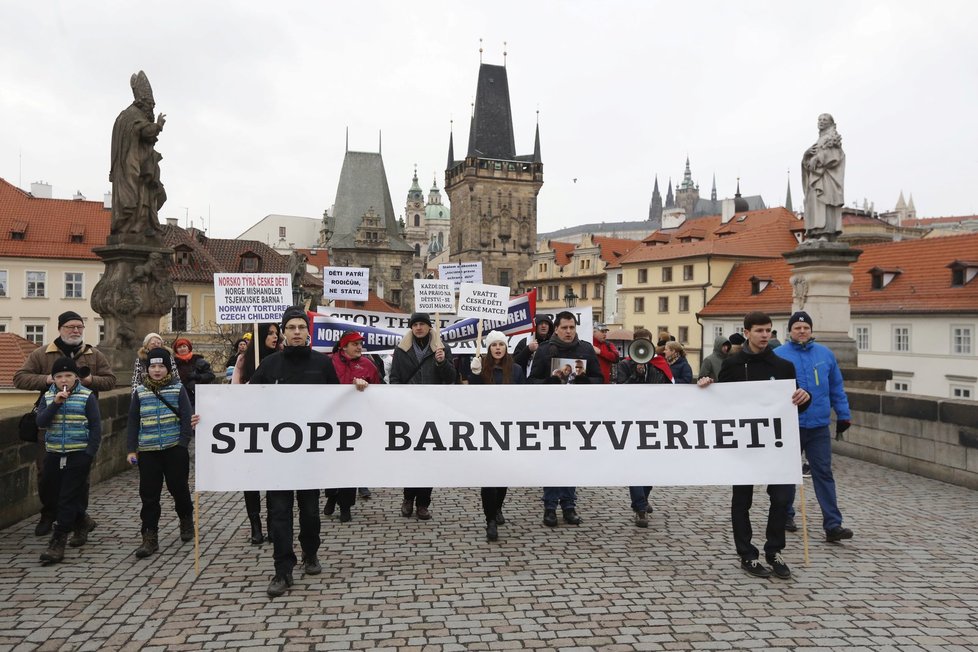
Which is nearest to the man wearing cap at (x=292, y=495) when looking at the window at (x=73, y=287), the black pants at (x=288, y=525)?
the black pants at (x=288, y=525)

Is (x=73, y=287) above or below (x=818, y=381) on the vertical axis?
above

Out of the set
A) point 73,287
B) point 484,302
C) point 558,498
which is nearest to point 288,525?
point 558,498

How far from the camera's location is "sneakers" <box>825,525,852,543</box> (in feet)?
21.3

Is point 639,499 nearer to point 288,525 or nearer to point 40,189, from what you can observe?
point 288,525

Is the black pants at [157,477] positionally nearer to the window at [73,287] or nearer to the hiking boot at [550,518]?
the hiking boot at [550,518]

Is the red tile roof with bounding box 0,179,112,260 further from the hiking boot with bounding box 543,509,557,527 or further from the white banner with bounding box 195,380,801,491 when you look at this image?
the hiking boot with bounding box 543,509,557,527

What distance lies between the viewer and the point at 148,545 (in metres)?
6.05

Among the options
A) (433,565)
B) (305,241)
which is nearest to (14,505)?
(433,565)

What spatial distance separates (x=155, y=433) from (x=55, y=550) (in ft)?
3.62

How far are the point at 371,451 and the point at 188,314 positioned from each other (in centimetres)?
5056

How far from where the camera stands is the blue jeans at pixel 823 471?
661 cm

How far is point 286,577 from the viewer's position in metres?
5.29

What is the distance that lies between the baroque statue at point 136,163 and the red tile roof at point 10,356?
23.5ft

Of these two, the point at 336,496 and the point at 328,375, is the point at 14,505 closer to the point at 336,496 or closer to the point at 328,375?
the point at 336,496
